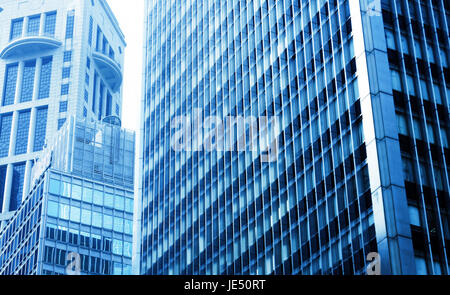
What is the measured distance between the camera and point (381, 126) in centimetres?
5928

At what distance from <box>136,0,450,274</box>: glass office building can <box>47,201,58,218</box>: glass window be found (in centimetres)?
2757

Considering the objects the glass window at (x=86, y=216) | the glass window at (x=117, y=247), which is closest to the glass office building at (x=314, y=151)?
the glass window at (x=86, y=216)

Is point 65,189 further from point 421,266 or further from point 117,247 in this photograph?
point 421,266

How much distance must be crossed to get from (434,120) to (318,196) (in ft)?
33.8

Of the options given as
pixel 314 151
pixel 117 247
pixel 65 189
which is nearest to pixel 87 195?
pixel 65 189

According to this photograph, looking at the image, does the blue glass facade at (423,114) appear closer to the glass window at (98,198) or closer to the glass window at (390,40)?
the glass window at (390,40)

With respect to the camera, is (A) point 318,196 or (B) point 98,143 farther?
(B) point 98,143

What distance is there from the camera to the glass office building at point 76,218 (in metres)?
119

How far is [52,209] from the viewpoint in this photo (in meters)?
122

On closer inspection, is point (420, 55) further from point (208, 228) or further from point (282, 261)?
point (208, 228)

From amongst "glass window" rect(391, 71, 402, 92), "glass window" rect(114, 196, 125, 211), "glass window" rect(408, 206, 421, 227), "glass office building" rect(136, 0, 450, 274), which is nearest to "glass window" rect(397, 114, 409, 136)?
"glass office building" rect(136, 0, 450, 274)

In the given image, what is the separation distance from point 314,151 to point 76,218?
213ft

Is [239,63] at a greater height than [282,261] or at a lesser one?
greater
